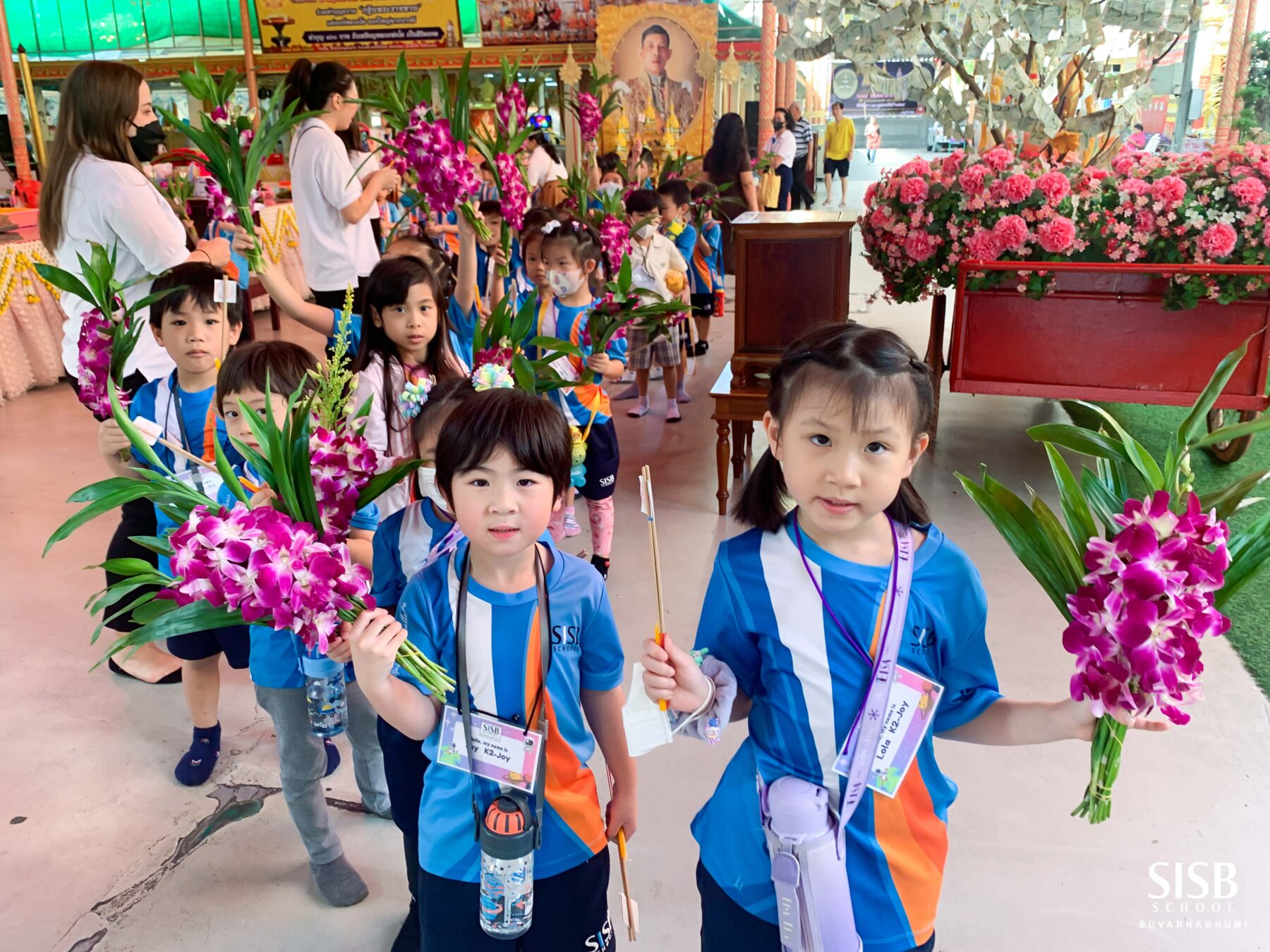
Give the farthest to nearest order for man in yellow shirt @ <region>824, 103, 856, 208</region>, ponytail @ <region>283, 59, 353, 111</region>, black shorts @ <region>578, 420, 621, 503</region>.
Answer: man in yellow shirt @ <region>824, 103, 856, 208</region> < ponytail @ <region>283, 59, 353, 111</region> < black shorts @ <region>578, 420, 621, 503</region>

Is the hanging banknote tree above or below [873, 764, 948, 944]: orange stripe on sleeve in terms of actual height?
above

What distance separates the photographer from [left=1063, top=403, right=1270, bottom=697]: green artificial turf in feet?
8.63

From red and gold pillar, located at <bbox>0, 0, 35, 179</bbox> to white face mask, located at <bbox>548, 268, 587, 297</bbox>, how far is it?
7536mm

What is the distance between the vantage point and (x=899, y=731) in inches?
42.1

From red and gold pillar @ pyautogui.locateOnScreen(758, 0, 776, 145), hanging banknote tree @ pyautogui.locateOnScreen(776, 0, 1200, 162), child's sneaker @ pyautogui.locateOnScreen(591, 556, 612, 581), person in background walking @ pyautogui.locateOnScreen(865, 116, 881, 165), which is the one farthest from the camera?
person in background walking @ pyautogui.locateOnScreen(865, 116, 881, 165)

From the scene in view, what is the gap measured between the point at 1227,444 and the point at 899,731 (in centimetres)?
351

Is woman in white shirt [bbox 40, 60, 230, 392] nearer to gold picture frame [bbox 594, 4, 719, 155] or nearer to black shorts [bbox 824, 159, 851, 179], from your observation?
gold picture frame [bbox 594, 4, 719, 155]

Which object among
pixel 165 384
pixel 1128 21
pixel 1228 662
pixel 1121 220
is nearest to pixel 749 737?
pixel 165 384

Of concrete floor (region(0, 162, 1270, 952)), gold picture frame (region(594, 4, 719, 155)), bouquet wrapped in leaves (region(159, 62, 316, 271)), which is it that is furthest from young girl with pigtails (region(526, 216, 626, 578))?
gold picture frame (region(594, 4, 719, 155))

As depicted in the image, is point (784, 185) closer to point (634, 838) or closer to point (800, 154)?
point (800, 154)

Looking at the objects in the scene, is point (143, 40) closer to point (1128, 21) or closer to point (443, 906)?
point (1128, 21)

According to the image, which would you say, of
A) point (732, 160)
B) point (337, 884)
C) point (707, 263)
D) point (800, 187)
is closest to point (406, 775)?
point (337, 884)

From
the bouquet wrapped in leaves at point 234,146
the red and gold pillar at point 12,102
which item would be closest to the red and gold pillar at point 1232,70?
the bouquet wrapped in leaves at point 234,146

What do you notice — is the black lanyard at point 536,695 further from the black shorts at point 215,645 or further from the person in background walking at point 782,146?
the person in background walking at point 782,146
